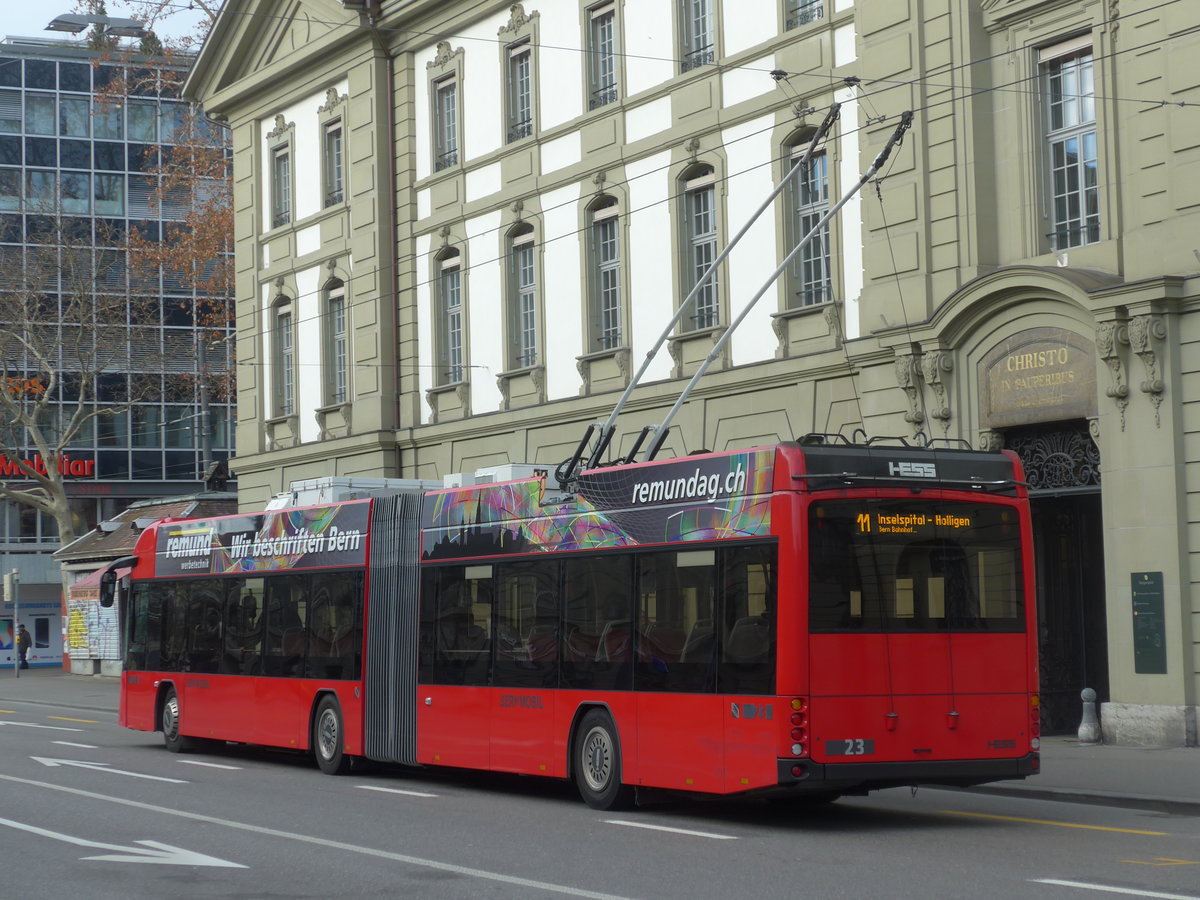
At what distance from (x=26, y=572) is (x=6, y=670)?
5.17 meters

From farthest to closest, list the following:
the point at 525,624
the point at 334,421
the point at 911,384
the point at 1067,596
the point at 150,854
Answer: the point at 334,421
the point at 1067,596
the point at 911,384
the point at 525,624
the point at 150,854

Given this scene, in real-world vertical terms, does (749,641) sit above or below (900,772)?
above

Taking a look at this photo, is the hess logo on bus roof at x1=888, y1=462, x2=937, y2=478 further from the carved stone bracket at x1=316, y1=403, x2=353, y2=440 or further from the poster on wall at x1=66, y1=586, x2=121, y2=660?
the poster on wall at x1=66, y1=586, x2=121, y2=660

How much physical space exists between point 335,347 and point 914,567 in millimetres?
23829

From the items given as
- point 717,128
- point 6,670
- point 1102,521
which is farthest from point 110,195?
point 1102,521

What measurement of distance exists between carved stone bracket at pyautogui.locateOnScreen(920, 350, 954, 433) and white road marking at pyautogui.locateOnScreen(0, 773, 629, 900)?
1078 centimetres

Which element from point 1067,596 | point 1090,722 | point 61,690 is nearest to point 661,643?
point 1090,722

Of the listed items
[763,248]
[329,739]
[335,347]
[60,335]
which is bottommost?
[329,739]

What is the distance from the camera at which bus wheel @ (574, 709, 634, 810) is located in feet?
49.3

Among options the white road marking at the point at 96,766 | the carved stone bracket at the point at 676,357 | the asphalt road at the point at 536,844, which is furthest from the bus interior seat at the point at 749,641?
the carved stone bracket at the point at 676,357

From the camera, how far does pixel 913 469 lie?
45.4 feet

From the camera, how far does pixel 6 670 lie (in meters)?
56.7

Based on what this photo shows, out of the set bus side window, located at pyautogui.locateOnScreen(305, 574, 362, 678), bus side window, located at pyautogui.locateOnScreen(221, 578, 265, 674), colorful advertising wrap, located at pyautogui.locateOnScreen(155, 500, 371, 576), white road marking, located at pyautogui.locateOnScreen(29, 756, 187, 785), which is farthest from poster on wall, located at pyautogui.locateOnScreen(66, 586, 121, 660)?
bus side window, located at pyautogui.locateOnScreen(305, 574, 362, 678)

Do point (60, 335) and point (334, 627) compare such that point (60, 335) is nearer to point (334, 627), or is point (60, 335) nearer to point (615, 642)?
point (334, 627)
